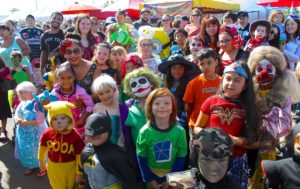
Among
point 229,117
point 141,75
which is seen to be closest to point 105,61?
point 141,75

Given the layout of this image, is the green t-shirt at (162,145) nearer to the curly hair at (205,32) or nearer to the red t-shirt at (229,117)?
the red t-shirt at (229,117)

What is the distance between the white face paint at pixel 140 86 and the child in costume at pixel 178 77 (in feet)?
1.92

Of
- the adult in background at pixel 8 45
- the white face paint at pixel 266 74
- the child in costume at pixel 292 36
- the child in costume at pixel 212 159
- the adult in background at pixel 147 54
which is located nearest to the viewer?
the child in costume at pixel 212 159

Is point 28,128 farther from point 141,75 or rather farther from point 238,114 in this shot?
point 238,114

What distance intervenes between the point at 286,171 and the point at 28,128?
3299mm

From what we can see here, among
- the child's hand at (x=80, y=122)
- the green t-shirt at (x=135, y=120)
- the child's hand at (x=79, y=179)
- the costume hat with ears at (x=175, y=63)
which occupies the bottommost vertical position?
the child's hand at (x=79, y=179)

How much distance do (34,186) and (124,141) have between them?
154 cm

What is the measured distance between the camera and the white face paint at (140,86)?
3226mm

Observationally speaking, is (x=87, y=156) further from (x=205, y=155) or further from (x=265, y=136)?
(x=265, y=136)

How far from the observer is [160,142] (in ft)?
8.96

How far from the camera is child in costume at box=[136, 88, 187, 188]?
8.98 feet

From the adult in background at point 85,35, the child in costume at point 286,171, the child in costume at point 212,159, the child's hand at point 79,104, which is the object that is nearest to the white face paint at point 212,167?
the child in costume at point 212,159

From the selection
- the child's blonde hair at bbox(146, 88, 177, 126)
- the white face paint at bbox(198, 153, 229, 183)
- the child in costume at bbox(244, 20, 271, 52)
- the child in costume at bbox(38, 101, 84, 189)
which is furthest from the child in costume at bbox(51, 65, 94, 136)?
the child in costume at bbox(244, 20, 271, 52)

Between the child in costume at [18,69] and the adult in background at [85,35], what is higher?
the adult in background at [85,35]
